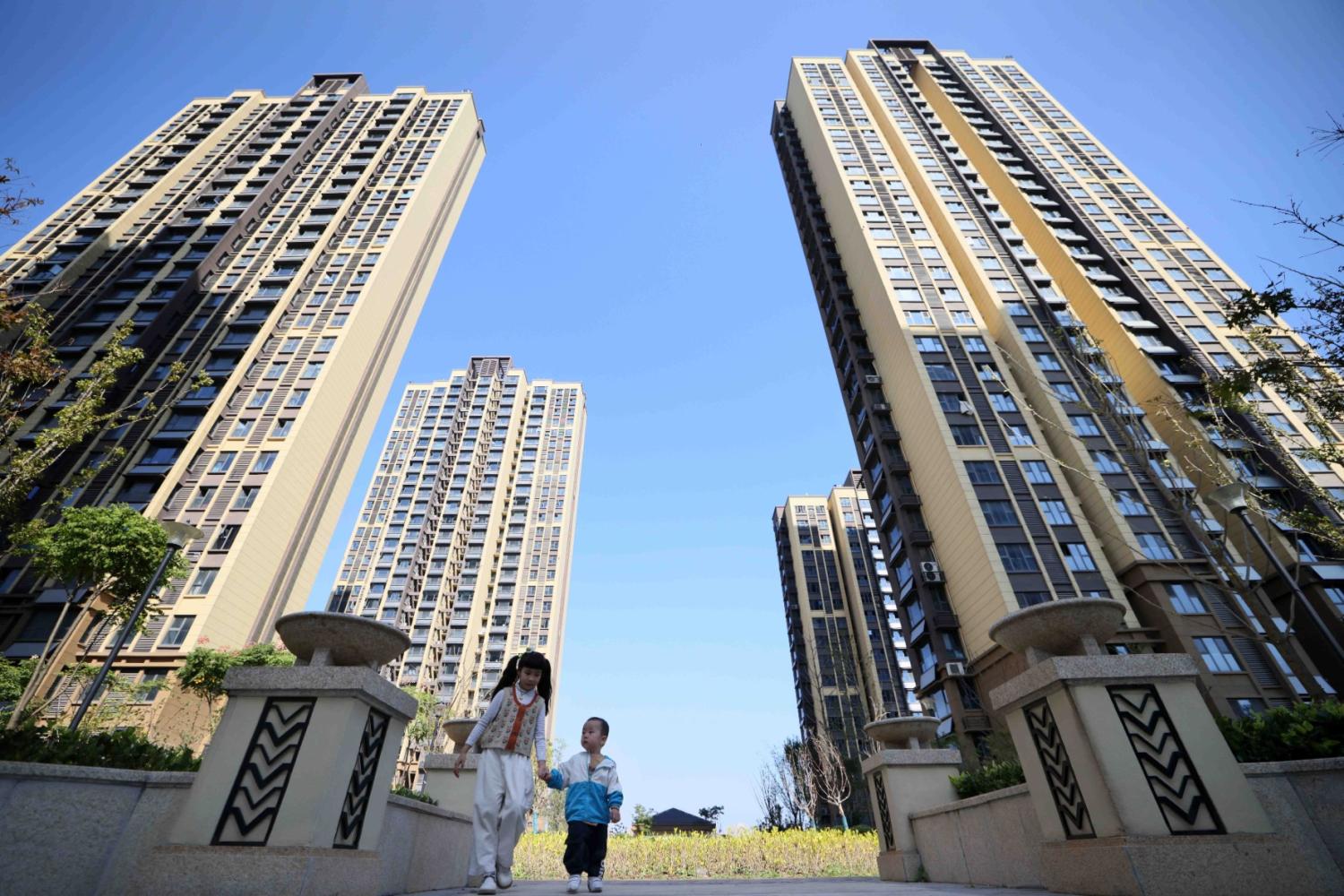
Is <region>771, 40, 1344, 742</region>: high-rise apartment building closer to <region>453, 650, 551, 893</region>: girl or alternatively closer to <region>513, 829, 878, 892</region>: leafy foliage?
<region>513, 829, 878, 892</region>: leafy foliage

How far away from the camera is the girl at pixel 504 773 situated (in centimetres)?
504

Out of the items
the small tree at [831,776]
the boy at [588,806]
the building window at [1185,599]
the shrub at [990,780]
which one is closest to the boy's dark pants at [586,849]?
the boy at [588,806]

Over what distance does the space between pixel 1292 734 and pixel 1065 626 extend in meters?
1.86

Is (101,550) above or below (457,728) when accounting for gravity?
above

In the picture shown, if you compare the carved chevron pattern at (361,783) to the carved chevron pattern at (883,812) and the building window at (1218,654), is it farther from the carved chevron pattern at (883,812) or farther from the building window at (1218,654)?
the building window at (1218,654)

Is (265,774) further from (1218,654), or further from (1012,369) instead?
(1012,369)

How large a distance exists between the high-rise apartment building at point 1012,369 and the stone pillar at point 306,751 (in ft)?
65.4

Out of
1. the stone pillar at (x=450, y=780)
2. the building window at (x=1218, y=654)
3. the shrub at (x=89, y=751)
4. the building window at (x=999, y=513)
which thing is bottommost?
the shrub at (x=89, y=751)

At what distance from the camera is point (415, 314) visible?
50.1 metres

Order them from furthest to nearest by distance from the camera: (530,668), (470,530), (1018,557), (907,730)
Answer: (470,530), (1018,557), (907,730), (530,668)

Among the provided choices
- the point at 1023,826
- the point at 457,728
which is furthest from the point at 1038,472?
the point at 457,728

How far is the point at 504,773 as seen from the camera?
16.9ft

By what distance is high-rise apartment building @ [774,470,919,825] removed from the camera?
205 ft

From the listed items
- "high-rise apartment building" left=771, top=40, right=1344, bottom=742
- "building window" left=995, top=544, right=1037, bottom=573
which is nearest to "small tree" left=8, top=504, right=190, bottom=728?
"high-rise apartment building" left=771, top=40, right=1344, bottom=742
